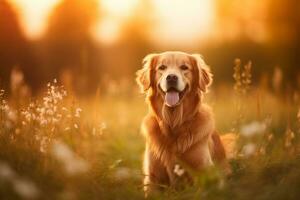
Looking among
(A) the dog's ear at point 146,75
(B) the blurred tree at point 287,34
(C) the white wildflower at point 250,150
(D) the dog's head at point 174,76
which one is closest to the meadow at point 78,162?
(C) the white wildflower at point 250,150

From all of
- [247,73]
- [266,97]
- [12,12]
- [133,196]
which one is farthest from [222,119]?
[133,196]

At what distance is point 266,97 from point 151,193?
3.26 metres

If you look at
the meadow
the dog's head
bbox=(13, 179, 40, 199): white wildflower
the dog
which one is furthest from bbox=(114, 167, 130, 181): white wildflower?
bbox=(13, 179, 40, 199): white wildflower

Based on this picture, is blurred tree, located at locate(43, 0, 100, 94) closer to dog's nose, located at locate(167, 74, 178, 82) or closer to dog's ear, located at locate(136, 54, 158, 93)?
dog's ear, located at locate(136, 54, 158, 93)

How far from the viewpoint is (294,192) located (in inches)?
160

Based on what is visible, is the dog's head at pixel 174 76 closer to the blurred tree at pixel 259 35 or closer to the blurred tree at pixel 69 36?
the blurred tree at pixel 259 35

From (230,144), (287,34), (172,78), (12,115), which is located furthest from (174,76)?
(287,34)

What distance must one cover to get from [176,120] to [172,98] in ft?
0.81

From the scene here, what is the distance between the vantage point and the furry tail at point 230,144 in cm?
614

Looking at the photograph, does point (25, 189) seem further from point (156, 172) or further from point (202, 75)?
point (202, 75)

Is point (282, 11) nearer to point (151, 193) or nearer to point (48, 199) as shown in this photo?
point (151, 193)

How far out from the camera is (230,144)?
6277 millimetres

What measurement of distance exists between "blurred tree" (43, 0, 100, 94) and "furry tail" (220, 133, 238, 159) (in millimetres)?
6130

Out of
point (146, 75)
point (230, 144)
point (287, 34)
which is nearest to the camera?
point (146, 75)
